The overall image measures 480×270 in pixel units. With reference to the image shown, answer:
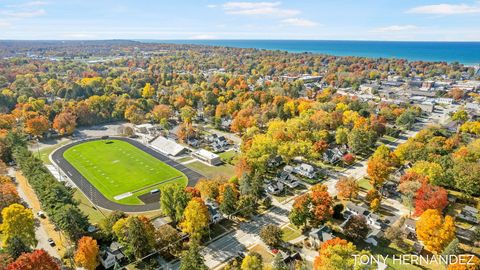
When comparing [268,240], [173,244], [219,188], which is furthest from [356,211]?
[173,244]

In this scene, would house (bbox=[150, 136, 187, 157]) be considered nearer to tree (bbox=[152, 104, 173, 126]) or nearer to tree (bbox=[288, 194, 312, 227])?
tree (bbox=[152, 104, 173, 126])

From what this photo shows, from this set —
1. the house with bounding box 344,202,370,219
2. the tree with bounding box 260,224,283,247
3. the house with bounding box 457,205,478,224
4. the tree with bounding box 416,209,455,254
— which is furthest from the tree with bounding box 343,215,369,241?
the house with bounding box 457,205,478,224

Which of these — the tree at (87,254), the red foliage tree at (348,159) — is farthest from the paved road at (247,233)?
the tree at (87,254)

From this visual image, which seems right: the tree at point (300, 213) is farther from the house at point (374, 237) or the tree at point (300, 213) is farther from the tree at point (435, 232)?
the tree at point (435, 232)

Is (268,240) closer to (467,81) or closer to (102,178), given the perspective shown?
(102,178)

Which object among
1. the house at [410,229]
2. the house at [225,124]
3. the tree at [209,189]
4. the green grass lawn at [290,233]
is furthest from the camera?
the house at [225,124]
